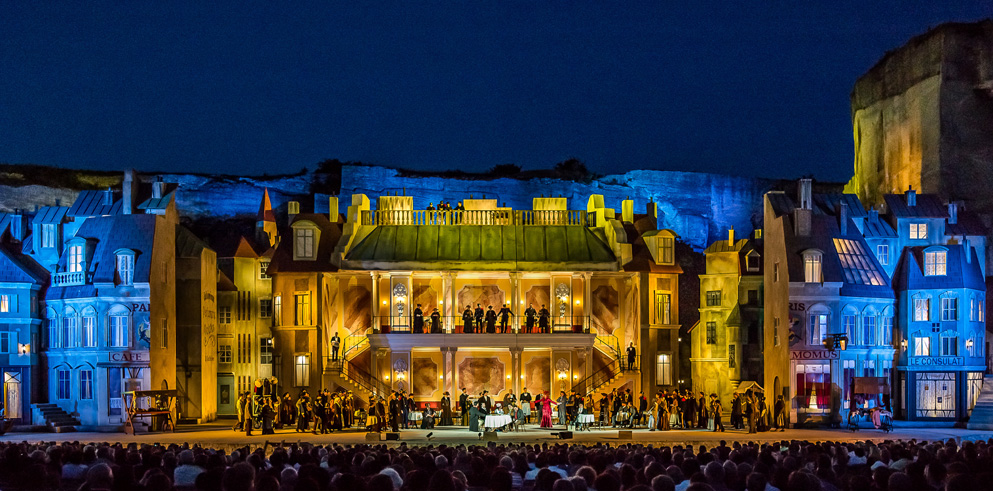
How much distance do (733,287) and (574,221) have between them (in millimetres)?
8421

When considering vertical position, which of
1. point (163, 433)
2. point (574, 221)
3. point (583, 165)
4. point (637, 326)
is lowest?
point (163, 433)

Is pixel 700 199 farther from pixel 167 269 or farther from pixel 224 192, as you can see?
pixel 167 269

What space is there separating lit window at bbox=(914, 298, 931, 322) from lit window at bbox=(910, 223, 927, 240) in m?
3.17

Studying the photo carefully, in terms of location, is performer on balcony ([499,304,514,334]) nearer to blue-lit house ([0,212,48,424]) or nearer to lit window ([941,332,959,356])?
lit window ([941,332,959,356])

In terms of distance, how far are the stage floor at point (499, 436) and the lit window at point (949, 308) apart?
5.27m

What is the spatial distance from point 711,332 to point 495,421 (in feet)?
64.2

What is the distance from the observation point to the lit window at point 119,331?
48188 mm

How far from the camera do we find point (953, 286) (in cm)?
4981

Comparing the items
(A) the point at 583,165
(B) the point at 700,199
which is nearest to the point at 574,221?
(B) the point at 700,199

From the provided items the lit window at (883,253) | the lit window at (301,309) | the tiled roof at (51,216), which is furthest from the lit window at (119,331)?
the lit window at (883,253)

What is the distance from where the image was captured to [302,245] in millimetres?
53969

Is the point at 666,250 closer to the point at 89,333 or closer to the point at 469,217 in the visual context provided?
the point at 469,217

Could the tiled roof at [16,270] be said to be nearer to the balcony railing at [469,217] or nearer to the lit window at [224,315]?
the lit window at [224,315]

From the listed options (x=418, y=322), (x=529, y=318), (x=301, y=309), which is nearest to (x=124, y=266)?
(x=301, y=309)
